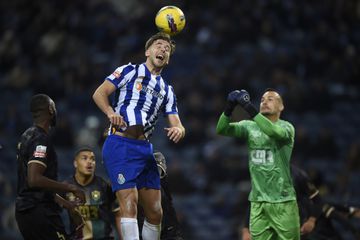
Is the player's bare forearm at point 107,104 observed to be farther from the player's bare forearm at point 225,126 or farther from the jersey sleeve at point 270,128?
the jersey sleeve at point 270,128

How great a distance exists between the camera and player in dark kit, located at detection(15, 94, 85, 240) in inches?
293

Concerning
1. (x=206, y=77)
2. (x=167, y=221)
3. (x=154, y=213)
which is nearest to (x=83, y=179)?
(x=167, y=221)

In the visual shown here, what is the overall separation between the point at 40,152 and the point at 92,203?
5.29 feet

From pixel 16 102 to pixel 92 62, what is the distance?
210cm

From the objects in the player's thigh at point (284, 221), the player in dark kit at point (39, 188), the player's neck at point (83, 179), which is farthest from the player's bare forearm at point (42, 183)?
the player's thigh at point (284, 221)

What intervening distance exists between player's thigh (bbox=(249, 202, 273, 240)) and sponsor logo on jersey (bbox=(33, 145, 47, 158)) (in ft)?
8.38

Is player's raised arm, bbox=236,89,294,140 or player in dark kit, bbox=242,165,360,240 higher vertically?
player's raised arm, bbox=236,89,294,140

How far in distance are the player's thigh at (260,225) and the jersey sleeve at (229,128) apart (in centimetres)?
82

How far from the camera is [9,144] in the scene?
15.7 m

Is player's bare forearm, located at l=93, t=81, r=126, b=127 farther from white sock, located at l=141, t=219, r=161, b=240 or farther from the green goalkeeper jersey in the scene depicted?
the green goalkeeper jersey

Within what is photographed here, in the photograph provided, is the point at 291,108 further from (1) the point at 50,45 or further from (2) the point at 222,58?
(1) the point at 50,45

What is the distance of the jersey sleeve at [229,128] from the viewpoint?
27.9 ft

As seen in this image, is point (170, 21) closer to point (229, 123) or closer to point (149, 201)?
point (229, 123)

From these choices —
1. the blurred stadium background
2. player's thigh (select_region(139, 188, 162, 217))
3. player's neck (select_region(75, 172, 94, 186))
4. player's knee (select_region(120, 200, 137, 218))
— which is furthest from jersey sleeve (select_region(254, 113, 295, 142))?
the blurred stadium background
